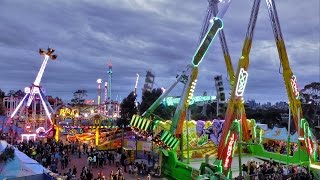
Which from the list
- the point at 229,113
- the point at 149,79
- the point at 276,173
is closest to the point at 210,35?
the point at 229,113

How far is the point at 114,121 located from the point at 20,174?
52.8m

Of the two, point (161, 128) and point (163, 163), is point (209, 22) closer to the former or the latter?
point (161, 128)

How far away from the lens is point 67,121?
62625 mm

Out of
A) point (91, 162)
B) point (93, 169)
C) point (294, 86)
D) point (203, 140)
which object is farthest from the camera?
point (203, 140)

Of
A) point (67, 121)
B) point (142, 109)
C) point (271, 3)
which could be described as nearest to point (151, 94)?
point (142, 109)

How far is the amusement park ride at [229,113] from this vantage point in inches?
835

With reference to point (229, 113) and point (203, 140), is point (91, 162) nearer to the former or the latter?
point (203, 140)

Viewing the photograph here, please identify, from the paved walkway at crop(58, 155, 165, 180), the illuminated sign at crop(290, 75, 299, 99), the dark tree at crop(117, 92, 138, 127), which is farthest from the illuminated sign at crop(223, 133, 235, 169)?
the dark tree at crop(117, 92, 138, 127)

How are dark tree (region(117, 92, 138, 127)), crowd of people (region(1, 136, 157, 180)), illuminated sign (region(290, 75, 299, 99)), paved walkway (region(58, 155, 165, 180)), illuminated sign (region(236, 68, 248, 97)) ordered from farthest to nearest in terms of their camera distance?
dark tree (region(117, 92, 138, 127)), illuminated sign (region(290, 75, 299, 99)), crowd of people (region(1, 136, 157, 180)), paved walkway (region(58, 155, 165, 180)), illuminated sign (region(236, 68, 248, 97))

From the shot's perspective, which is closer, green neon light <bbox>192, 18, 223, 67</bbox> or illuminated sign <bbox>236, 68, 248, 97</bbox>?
illuminated sign <bbox>236, 68, 248, 97</bbox>

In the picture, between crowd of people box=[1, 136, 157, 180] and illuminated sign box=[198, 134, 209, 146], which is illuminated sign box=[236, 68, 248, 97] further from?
illuminated sign box=[198, 134, 209, 146]

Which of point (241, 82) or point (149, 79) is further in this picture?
point (149, 79)

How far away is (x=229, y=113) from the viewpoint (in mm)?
21672

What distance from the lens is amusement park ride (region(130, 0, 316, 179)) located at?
21.2 meters
